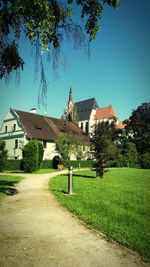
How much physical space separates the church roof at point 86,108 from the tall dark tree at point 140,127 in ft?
76.6

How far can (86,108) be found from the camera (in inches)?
3322

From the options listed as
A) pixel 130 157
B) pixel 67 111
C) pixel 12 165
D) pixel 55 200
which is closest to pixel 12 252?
pixel 55 200

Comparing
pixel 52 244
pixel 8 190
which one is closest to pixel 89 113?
pixel 8 190

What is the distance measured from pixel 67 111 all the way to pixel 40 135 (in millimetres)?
35793

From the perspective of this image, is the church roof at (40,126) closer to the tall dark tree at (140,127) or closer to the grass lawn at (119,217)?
the tall dark tree at (140,127)

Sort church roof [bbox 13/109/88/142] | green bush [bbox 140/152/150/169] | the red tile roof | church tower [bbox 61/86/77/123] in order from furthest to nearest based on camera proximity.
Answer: the red tile roof, church tower [bbox 61/86/77/123], green bush [bbox 140/152/150/169], church roof [bbox 13/109/88/142]

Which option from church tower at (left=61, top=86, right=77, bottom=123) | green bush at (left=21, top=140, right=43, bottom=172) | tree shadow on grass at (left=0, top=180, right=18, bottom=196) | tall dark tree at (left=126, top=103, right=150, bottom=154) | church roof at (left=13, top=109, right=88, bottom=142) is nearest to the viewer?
tree shadow on grass at (left=0, top=180, right=18, bottom=196)

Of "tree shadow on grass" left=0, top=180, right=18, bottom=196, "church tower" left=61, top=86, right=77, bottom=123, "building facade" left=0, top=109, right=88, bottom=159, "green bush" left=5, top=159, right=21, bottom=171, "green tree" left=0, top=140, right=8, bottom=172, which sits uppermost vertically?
"church tower" left=61, top=86, right=77, bottom=123

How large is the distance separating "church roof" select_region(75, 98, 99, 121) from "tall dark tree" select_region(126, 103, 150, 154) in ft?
76.6

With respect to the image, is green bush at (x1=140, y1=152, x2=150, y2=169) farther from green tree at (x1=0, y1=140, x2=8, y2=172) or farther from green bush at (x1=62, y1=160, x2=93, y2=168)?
green tree at (x1=0, y1=140, x2=8, y2=172)

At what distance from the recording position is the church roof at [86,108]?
271ft

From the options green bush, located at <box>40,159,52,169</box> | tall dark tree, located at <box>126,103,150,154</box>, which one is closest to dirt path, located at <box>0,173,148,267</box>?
green bush, located at <box>40,159,52,169</box>

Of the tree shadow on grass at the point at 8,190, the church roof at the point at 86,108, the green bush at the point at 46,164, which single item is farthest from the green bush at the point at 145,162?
the church roof at the point at 86,108

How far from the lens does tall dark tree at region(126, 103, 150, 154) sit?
51719 mm
